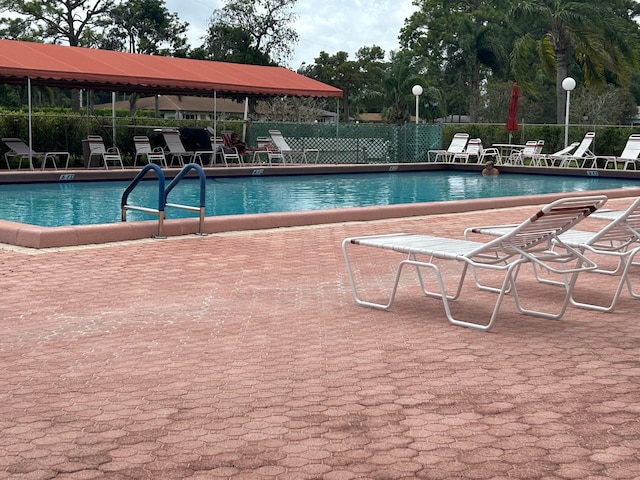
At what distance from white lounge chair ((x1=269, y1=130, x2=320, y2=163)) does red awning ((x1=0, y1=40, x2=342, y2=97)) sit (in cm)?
126

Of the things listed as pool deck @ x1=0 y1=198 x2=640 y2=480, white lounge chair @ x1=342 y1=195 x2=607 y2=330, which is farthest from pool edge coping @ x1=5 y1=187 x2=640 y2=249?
white lounge chair @ x1=342 y1=195 x2=607 y2=330

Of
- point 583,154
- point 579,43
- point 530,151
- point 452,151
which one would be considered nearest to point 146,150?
point 452,151

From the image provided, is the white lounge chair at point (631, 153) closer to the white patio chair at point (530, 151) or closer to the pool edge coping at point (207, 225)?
the white patio chair at point (530, 151)

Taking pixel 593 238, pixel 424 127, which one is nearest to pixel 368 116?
pixel 424 127

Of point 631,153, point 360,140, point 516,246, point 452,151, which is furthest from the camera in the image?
point 360,140

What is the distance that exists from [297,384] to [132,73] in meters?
16.2

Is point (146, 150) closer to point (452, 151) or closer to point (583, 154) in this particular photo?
point (452, 151)

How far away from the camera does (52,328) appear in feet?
15.9

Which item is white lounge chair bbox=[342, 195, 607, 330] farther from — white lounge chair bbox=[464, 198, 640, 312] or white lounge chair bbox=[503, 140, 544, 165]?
white lounge chair bbox=[503, 140, 544, 165]

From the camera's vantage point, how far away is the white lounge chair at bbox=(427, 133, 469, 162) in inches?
958

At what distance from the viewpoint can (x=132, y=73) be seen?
1905cm

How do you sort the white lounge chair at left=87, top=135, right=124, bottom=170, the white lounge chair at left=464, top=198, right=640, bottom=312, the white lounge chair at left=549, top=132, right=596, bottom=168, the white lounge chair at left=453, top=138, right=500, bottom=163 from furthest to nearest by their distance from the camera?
the white lounge chair at left=453, top=138, right=500, bottom=163, the white lounge chair at left=549, top=132, right=596, bottom=168, the white lounge chair at left=87, top=135, right=124, bottom=170, the white lounge chair at left=464, top=198, right=640, bottom=312

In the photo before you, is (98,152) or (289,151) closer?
(98,152)

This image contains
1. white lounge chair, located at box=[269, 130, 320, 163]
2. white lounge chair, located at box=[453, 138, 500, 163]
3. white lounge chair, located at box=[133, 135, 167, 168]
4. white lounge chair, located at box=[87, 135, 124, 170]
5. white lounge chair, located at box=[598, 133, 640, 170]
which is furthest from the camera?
white lounge chair, located at box=[453, 138, 500, 163]
